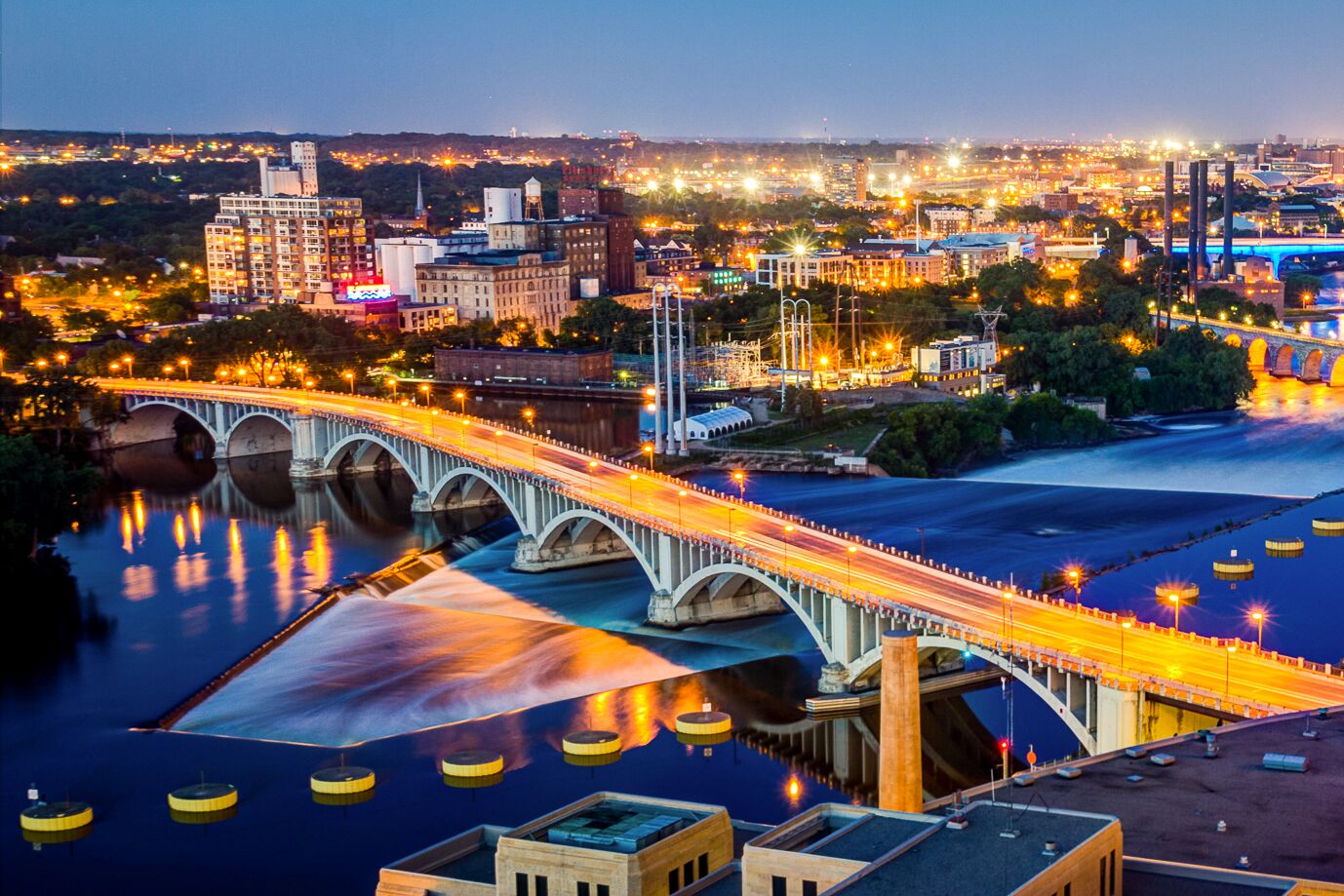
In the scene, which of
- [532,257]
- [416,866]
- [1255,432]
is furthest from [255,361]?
[416,866]

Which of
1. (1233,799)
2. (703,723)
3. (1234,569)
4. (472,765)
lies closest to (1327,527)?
(1234,569)

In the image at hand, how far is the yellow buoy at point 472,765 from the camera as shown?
26.8 metres

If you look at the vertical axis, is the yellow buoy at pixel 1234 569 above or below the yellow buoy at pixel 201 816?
above

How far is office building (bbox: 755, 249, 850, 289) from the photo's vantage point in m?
87.9

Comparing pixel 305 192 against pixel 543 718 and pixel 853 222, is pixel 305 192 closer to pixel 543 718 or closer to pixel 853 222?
pixel 853 222

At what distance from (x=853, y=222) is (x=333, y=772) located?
4161 inches

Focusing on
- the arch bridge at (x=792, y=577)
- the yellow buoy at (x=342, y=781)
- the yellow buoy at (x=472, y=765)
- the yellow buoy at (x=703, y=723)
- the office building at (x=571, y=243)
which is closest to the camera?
the arch bridge at (x=792, y=577)

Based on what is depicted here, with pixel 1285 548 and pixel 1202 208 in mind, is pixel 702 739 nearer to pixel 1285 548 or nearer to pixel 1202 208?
pixel 1285 548

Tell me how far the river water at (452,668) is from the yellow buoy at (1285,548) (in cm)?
42

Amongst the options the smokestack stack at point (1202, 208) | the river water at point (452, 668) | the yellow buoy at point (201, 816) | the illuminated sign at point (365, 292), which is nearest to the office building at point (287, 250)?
the illuminated sign at point (365, 292)

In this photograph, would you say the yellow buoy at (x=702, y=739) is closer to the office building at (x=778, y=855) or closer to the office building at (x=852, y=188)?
the office building at (x=778, y=855)

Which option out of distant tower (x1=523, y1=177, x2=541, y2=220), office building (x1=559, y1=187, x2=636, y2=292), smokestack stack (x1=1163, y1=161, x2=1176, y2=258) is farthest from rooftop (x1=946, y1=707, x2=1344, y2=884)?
distant tower (x1=523, y1=177, x2=541, y2=220)

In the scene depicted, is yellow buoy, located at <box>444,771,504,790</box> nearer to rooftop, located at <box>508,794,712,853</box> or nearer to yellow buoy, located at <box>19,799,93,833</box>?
yellow buoy, located at <box>19,799,93,833</box>

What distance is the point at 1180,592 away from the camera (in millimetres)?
34469
